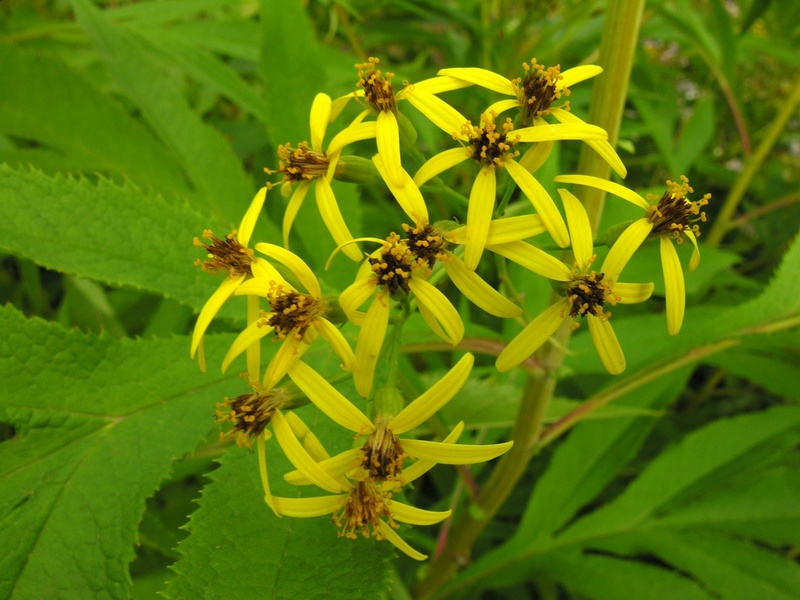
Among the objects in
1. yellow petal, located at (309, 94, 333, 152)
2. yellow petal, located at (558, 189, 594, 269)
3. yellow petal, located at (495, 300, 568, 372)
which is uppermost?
yellow petal, located at (309, 94, 333, 152)

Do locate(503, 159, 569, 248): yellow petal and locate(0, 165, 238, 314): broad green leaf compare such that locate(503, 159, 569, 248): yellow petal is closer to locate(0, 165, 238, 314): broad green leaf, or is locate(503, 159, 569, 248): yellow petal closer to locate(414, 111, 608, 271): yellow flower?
locate(414, 111, 608, 271): yellow flower

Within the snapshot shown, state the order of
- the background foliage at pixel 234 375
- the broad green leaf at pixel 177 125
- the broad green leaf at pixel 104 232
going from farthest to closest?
the broad green leaf at pixel 177 125 < the broad green leaf at pixel 104 232 < the background foliage at pixel 234 375

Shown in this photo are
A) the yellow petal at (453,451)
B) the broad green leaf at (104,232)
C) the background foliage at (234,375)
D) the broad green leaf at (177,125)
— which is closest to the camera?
the yellow petal at (453,451)

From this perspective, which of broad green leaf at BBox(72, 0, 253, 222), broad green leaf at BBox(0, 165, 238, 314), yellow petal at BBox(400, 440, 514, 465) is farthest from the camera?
broad green leaf at BBox(72, 0, 253, 222)

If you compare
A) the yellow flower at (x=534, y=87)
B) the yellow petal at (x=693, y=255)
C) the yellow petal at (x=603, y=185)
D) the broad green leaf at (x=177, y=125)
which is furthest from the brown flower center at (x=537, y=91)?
the broad green leaf at (x=177, y=125)

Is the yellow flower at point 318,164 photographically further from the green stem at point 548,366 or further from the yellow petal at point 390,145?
the green stem at point 548,366

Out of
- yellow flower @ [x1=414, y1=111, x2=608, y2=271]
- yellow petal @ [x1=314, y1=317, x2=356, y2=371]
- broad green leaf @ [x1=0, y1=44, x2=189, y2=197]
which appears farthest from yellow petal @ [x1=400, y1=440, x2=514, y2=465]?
broad green leaf @ [x1=0, y1=44, x2=189, y2=197]

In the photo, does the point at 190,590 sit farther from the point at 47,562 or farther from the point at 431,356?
the point at 431,356

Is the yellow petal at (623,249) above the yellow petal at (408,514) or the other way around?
above
